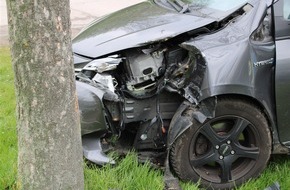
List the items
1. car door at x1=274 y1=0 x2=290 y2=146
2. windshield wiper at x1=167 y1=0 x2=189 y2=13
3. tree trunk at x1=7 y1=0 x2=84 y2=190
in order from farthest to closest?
windshield wiper at x1=167 y1=0 x2=189 y2=13 → car door at x1=274 y1=0 x2=290 y2=146 → tree trunk at x1=7 y1=0 x2=84 y2=190

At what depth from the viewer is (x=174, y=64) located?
3510 millimetres

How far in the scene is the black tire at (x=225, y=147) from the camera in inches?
128

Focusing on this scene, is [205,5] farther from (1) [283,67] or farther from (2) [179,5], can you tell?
(1) [283,67]

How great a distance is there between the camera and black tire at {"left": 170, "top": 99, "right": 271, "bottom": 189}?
3.24m

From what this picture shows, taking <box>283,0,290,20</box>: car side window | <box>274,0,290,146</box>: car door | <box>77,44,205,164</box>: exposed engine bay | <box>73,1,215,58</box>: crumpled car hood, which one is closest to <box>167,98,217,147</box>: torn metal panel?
<box>77,44,205,164</box>: exposed engine bay

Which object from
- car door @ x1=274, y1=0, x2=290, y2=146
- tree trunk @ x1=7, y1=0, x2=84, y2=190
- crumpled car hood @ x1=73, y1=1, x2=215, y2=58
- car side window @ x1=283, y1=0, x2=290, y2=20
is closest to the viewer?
tree trunk @ x1=7, y1=0, x2=84, y2=190

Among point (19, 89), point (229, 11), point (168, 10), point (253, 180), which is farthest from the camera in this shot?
point (168, 10)

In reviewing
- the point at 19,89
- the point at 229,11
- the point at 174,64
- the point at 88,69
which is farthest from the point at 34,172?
the point at 229,11

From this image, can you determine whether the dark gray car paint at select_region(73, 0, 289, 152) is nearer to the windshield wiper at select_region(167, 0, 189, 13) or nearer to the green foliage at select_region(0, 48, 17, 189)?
the windshield wiper at select_region(167, 0, 189, 13)

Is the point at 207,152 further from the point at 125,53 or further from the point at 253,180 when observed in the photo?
the point at 125,53

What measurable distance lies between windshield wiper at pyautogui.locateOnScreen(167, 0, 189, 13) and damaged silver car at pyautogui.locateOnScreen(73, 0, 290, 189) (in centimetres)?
34

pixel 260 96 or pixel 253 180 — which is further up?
pixel 260 96

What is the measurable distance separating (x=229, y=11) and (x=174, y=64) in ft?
2.26

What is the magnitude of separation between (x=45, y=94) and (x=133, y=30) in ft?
5.31
